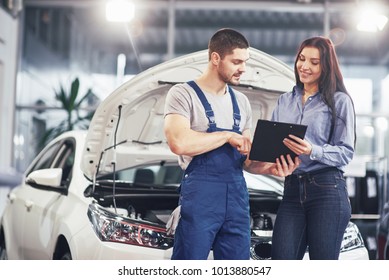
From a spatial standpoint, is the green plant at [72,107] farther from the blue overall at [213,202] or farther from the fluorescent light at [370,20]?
the blue overall at [213,202]

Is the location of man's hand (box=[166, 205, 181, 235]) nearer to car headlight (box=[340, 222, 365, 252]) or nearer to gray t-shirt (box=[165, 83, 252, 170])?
gray t-shirt (box=[165, 83, 252, 170])

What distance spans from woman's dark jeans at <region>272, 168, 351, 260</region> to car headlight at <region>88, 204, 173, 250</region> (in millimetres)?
484

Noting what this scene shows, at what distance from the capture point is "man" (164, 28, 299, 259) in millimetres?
2576

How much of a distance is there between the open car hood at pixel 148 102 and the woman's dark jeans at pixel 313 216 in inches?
15.6

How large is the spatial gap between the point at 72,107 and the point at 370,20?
288 centimetres

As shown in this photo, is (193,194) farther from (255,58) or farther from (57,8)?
(57,8)

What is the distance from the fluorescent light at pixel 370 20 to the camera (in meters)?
5.85

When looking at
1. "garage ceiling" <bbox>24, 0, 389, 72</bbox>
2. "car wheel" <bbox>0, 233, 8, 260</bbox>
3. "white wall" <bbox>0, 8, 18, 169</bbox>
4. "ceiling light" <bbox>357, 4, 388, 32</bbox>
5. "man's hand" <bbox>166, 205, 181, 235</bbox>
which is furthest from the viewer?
"garage ceiling" <bbox>24, 0, 389, 72</bbox>

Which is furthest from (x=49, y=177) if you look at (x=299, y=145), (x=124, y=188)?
(x=299, y=145)

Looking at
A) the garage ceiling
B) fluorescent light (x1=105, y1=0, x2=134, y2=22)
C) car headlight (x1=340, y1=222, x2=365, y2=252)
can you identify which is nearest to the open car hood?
car headlight (x1=340, y1=222, x2=365, y2=252)

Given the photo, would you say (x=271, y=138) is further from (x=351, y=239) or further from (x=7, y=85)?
(x=7, y=85)

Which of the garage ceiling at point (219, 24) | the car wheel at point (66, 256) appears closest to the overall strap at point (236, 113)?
the car wheel at point (66, 256)

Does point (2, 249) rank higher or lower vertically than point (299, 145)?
lower

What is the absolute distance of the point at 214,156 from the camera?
8.52 ft
